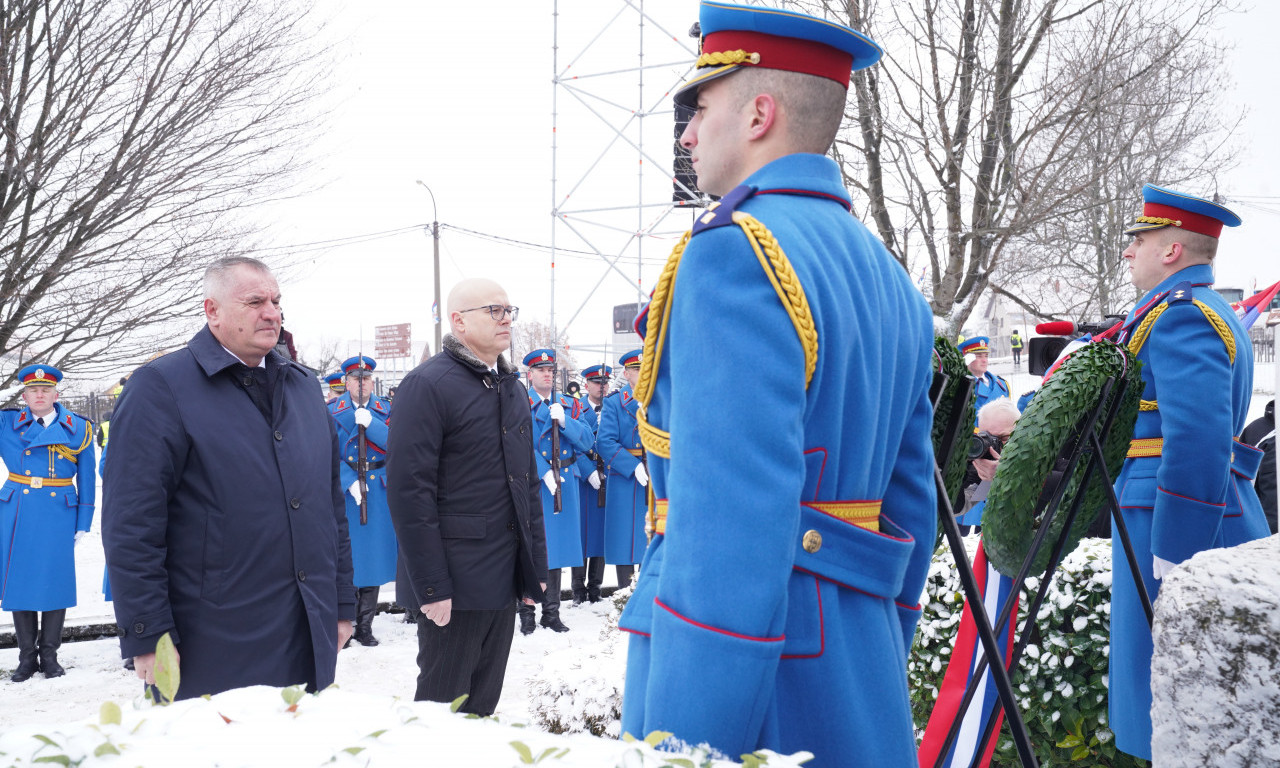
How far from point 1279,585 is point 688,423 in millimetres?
938

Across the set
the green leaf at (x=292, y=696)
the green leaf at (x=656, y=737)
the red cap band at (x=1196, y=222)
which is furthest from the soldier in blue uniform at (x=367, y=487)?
the green leaf at (x=656, y=737)

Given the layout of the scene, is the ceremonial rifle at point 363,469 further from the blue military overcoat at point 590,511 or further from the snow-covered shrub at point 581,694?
the snow-covered shrub at point 581,694

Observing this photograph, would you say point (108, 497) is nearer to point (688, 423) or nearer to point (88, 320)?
point (688, 423)

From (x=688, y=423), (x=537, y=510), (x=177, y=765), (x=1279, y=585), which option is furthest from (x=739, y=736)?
(x=537, y=510)

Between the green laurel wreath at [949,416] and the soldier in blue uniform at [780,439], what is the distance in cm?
63

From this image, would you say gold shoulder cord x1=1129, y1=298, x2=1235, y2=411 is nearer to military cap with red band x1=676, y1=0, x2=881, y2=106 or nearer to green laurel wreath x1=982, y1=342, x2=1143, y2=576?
green laurel wreath x1=982, y1=342, x2=1143, y2=576

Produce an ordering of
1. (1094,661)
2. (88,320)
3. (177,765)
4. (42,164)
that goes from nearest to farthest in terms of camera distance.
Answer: (177,765)
(1094,661)
(42,164)
(88,320)

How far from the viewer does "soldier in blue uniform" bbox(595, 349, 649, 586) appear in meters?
9.88

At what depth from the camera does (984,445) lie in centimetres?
321

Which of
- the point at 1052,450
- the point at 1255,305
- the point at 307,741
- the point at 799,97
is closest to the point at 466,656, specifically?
the point at 1052,450

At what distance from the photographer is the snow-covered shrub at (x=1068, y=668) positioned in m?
3.58

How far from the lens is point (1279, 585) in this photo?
1.48 meters

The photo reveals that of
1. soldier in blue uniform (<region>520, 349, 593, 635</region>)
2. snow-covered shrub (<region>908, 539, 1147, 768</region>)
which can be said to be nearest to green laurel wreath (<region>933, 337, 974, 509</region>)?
snow-covered shrub (<region>908, 539, 1147, 768</region>)

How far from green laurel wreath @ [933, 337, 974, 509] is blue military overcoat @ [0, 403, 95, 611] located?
263 inches
